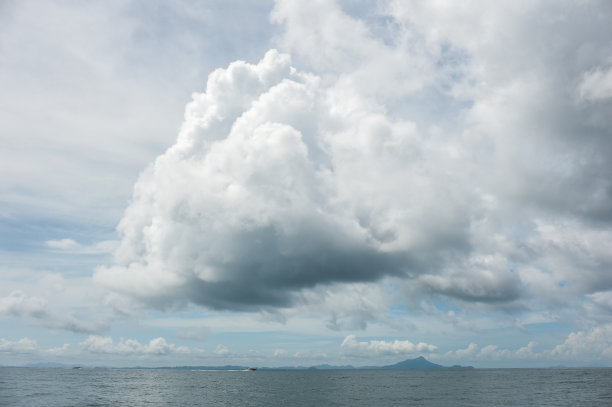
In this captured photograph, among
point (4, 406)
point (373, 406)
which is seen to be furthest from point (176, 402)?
point (373, 406)

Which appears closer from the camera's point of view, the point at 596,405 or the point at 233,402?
the point at 596,405

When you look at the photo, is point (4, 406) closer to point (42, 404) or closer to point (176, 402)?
point (42, 404)

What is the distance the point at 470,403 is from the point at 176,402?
86.1 m

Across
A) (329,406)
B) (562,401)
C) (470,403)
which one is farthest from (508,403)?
(329,406)

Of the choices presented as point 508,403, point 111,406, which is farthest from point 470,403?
point 111,406

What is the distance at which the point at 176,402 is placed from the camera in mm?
118438

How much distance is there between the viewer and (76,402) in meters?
117

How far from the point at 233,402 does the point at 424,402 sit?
5688 cm

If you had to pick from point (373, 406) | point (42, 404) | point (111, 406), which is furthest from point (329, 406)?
point (42, 404)

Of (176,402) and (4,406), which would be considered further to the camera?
(176,402)

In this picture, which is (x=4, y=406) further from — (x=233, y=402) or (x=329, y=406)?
(x=329, y=406)

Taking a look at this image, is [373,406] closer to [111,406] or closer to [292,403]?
[292,403]

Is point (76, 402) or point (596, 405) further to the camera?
point (76, 402)

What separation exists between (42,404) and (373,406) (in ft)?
301
